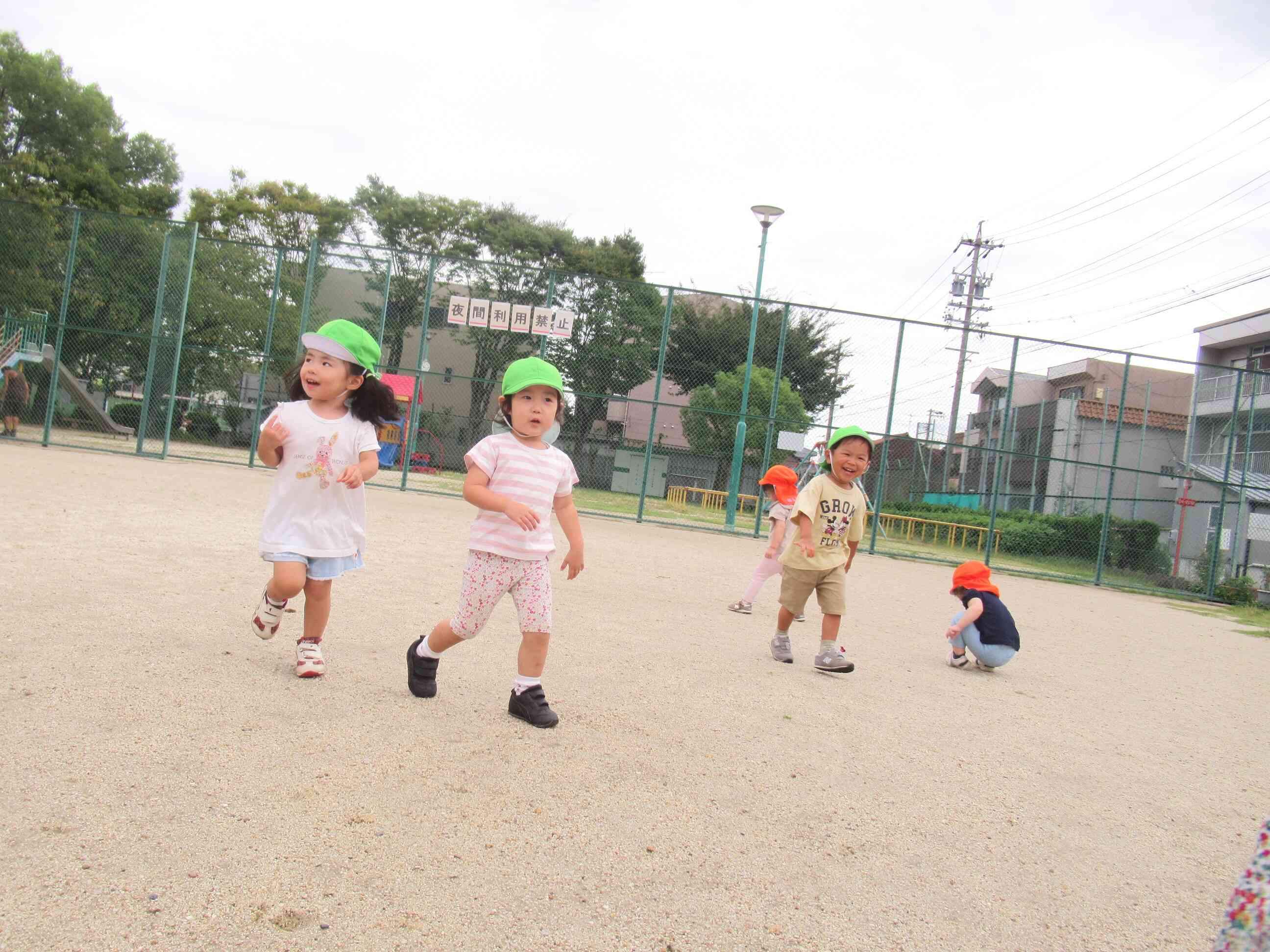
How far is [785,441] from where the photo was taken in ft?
45.4

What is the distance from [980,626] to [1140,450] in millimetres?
13991

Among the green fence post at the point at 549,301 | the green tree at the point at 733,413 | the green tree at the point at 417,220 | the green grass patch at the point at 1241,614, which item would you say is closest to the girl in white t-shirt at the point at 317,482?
the green grass patch at the point at 1241,614

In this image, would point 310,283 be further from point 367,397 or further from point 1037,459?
point 367,397

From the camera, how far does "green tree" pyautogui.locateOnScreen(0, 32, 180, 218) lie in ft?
90.3

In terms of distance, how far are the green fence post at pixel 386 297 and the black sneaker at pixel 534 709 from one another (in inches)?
458

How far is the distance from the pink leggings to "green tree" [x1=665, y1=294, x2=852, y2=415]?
7364 mm

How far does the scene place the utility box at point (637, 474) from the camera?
48.0 feet

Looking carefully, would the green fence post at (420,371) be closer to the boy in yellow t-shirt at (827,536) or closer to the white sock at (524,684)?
the boy in yellow t-shirt at (827,536)

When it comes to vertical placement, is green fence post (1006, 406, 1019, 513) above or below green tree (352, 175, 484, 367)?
below

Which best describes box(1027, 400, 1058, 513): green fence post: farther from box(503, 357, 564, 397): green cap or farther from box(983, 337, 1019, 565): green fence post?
box(503, 357, 564, 397): green cap

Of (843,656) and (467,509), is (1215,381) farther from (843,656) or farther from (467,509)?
(843,656)

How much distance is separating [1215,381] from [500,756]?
969 inches

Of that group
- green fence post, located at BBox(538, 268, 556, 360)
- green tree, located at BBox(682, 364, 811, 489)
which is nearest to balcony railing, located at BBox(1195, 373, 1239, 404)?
green tree, located at BBox(682, 364, 811, 489)

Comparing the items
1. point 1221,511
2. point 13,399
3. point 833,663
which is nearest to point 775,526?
point 833,663
